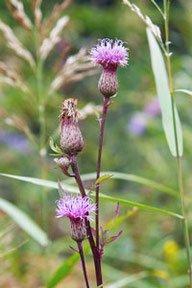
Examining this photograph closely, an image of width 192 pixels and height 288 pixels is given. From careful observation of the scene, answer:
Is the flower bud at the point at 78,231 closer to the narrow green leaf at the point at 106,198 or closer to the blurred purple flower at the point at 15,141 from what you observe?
the narrow green leaf at the point at 106,198

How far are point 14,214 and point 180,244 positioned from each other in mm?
1403

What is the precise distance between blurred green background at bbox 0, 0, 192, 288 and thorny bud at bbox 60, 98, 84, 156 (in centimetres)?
55

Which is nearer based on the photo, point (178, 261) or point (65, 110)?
point (65, 110)

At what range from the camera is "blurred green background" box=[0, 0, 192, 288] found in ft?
6.27

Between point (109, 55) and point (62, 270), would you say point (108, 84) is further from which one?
point (62, 270)

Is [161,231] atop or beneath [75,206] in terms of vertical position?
beneath

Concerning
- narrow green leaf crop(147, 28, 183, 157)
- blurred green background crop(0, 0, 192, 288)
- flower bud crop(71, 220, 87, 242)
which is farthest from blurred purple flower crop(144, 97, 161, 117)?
flower bud crop(71, 220, 87, 242)

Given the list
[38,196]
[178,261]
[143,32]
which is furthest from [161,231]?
[143,32]

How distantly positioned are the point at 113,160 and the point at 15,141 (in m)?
0.90

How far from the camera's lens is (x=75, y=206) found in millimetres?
686

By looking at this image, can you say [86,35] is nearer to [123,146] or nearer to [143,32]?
[143,32]

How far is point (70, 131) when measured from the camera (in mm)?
693

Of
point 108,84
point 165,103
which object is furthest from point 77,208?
point 165,103

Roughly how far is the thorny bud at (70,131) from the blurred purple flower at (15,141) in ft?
8.89
